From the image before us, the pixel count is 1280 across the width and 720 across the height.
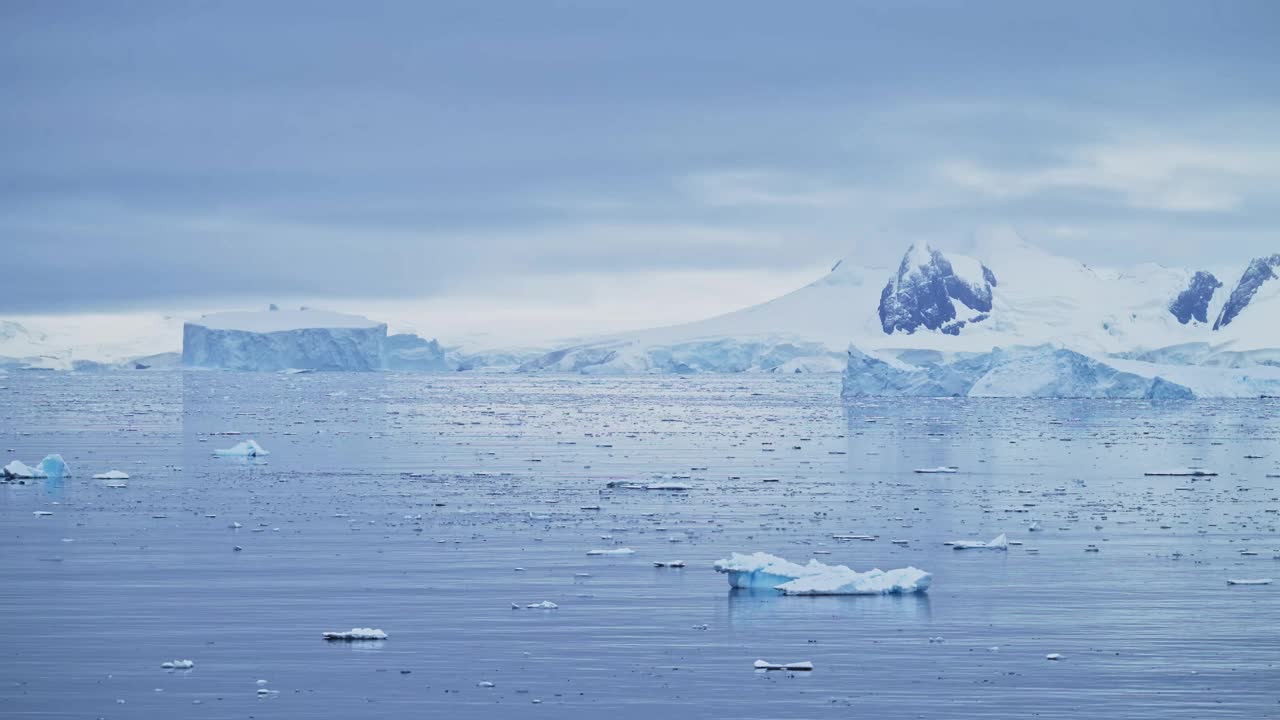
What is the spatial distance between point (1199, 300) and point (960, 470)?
13411 cm

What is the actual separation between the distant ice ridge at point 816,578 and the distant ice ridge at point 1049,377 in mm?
64684

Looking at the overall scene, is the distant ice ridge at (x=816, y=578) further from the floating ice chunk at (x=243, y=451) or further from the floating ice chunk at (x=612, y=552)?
the floating ice chunk at (x=243, y=451)

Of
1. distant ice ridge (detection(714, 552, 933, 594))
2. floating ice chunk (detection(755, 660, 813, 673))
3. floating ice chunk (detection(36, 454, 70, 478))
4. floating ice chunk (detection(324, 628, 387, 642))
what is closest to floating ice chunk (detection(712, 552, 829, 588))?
distant ice ridge (detection(714, 552, 933, 594))

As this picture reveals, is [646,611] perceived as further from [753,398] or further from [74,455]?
[753,398]

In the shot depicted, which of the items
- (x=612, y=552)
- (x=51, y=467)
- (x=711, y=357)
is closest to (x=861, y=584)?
(x=612, y=552)

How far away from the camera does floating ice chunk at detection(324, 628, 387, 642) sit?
14.6 metres

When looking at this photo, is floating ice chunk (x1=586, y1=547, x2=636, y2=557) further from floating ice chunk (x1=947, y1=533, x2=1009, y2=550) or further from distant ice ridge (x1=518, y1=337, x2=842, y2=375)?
distant ice ridge (x1=518, y1=337, x2=842, y2=375)

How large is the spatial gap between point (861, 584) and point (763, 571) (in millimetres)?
1011

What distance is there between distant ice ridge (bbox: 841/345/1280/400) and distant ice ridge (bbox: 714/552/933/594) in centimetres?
6468

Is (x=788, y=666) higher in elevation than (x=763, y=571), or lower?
lower

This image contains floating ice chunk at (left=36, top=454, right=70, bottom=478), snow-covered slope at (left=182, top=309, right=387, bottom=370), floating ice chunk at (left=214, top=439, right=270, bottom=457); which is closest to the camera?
floating ice chunk at (left=36, top=454, right=70, bottom=478)

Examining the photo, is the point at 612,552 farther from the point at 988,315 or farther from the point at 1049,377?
the point at 988,315

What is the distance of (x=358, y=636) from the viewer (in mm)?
14641

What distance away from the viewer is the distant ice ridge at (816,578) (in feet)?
56.5
